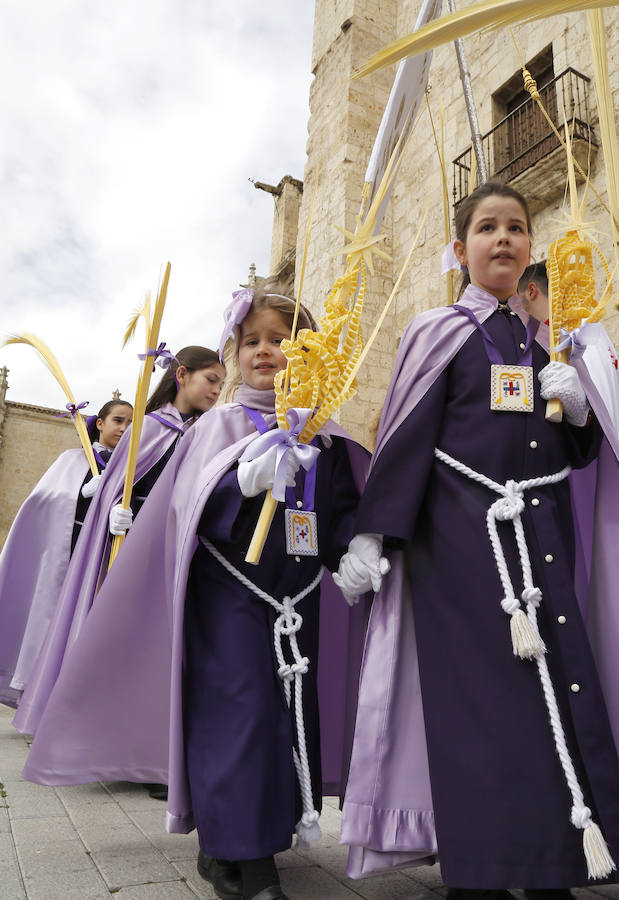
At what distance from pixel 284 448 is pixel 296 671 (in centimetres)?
62

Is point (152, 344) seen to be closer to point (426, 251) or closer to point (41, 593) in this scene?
point (41, 593)

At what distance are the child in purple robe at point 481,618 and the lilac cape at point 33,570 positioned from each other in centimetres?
306

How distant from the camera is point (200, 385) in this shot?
378cm

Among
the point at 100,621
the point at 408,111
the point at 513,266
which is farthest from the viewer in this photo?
the point at 408,111

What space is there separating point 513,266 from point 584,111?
586cm

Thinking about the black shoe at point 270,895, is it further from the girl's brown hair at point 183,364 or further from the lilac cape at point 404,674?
the girl's brown hair at point 183,364

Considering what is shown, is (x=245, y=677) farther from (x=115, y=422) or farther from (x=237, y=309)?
(x=115, y=422)

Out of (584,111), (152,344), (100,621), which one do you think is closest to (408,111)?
(152,344)

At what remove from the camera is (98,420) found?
204 inches

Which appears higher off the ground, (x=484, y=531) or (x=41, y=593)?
(x=484, y=531)

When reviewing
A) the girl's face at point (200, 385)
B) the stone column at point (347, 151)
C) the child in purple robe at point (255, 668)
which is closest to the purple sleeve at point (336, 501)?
the child in purple robe at point (255, 668)

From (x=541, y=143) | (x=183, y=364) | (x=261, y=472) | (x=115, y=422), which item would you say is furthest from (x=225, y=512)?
(x=541, y=143)

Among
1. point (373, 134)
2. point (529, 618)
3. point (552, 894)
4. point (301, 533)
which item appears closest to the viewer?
point (552, 894)

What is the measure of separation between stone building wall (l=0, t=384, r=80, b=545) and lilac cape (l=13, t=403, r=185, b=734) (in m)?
20.0
